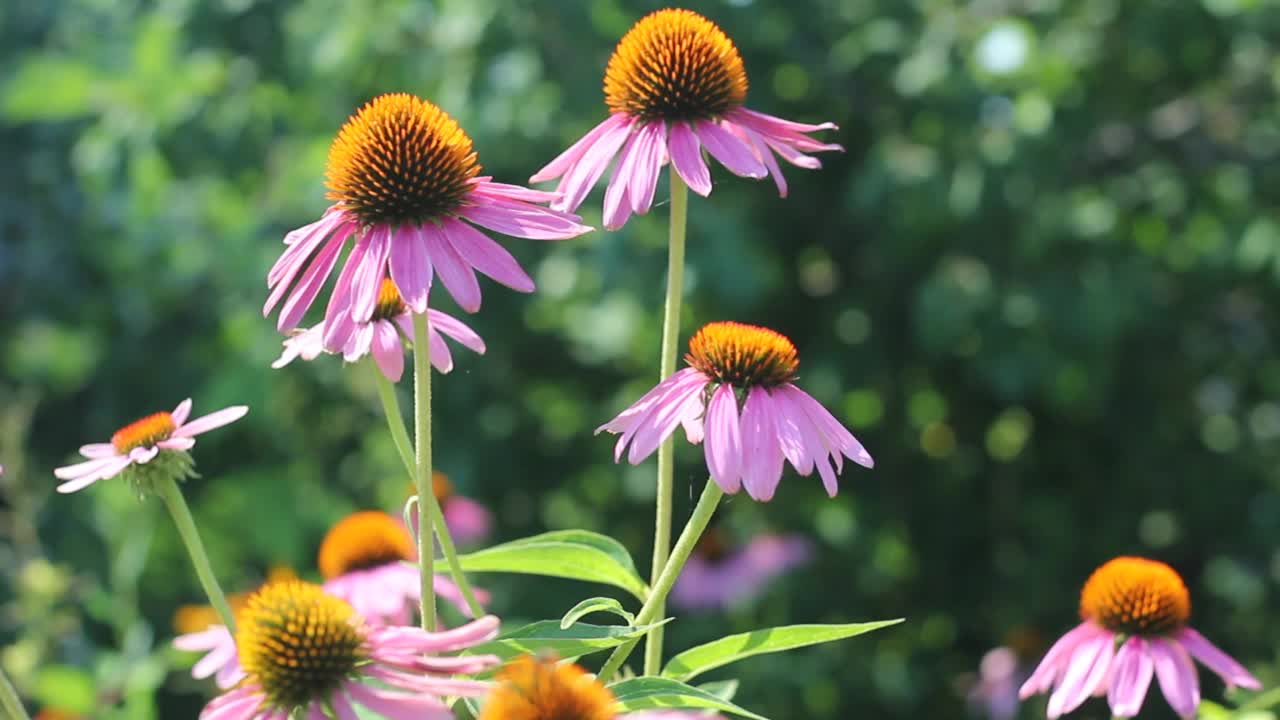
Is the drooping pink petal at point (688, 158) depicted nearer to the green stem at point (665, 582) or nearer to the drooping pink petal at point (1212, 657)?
the green stem at point (665, 582)

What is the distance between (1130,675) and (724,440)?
1.82 ft

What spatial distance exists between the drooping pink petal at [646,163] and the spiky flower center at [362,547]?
91cm

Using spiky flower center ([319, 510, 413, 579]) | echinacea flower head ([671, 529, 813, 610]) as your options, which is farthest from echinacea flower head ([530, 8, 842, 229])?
echinacea flower head ([671, 529, 813, 610])

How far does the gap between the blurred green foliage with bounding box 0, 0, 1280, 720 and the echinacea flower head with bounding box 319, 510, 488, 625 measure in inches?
30.5

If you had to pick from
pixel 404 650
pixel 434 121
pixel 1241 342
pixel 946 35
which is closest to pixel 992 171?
pixel 946 35

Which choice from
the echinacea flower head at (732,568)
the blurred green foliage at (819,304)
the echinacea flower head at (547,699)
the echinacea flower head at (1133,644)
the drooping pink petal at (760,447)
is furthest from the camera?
the echinacea flower head at (732,568)

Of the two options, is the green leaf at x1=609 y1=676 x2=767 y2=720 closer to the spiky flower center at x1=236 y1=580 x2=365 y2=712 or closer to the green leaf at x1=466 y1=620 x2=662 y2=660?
the green leaf at x1=466 y1=620 x2=662 y2=660

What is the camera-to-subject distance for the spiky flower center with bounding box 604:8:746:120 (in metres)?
1.03

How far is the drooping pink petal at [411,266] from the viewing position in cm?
78

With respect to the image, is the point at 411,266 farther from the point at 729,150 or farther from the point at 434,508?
the point at 729,150

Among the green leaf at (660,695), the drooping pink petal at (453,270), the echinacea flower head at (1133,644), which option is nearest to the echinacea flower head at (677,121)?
the drooping pink petal at (453,270)

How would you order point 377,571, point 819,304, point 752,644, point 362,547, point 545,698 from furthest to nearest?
point 819,304 < point 362,547 < point 377,571 < point 752,644 < point 545,698

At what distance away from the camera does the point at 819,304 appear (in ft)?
11.1

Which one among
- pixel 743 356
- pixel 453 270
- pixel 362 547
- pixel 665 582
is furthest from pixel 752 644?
pixel 362 547
